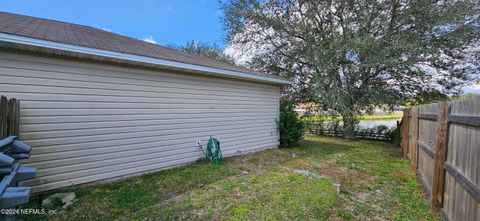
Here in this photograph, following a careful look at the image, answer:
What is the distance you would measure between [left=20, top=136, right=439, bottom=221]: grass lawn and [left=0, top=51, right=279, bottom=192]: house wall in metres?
0.42

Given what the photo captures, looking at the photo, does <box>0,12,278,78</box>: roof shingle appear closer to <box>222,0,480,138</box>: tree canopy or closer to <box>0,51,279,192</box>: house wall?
<box>0,51,279,192</box>: house wall

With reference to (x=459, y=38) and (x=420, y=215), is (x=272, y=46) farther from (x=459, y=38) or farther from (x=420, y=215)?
(x=420, y=215)

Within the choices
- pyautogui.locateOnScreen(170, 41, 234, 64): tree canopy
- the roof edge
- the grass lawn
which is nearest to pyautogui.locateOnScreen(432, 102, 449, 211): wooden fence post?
the grass lawn

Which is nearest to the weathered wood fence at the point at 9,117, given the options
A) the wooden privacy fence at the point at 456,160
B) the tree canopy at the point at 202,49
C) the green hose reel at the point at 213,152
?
the green hose reel at the point at 213,152

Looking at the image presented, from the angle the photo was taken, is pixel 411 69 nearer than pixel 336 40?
No

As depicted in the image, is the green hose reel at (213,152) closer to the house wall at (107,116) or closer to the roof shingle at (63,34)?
the house wall at (107,116)

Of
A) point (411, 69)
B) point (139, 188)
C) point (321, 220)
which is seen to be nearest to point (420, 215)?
point (321, 220)

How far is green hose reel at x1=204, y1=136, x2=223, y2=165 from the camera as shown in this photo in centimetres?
640

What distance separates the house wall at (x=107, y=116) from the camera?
3.98 m

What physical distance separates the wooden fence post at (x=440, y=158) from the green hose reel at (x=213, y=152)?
429 cm

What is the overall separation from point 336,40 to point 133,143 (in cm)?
793

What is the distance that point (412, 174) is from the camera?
5559 mm

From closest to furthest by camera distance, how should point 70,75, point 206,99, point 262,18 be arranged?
point 70,75
point 206,99
point 262,18

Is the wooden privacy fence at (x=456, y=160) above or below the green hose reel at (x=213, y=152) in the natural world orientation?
Result: above
